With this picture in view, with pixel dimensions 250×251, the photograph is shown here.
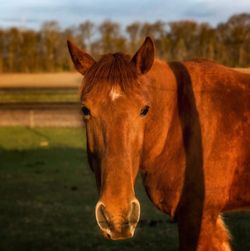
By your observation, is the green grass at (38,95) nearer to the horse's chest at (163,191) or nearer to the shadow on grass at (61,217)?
the shadow on grass at (61,217)

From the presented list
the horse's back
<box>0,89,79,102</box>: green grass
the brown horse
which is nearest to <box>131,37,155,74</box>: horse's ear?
the brown horse

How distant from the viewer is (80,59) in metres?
4.15

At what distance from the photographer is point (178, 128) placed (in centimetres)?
445

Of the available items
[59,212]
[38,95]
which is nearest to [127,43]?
[38,95]

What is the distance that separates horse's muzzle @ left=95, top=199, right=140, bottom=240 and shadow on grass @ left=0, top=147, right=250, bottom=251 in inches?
117

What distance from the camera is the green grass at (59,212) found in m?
6.44

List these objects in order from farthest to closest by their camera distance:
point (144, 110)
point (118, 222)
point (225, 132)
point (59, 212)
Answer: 1. point (59, 212)
2. point (225, 132)
3. point (144, 110)
4. point (118, 222)

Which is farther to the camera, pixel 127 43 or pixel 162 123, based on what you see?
pixel 127 43

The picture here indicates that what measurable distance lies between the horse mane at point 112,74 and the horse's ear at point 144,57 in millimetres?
57

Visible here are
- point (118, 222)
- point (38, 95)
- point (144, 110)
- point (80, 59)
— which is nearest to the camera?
point (118, 222)

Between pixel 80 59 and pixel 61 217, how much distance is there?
393 centimetres

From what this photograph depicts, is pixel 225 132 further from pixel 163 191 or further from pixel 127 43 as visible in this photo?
pixel 127 43

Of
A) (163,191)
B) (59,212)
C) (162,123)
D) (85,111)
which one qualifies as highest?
(85,111)

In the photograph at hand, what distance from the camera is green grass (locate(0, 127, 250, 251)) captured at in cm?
644
